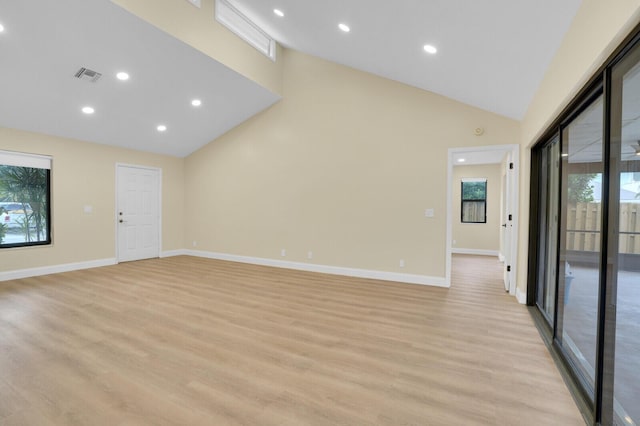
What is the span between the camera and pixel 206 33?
4.28 meters

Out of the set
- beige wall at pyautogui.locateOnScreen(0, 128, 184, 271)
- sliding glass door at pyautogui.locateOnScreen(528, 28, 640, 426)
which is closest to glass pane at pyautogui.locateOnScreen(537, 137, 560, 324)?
sliding glass door at pyautogui.locateOnScreen(528, 28, 640, 426)

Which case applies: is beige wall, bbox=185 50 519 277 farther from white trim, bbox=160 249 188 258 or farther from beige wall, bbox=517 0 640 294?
beige wall, bbox=517 0 640 294

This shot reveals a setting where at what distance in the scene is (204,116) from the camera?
5.91 m

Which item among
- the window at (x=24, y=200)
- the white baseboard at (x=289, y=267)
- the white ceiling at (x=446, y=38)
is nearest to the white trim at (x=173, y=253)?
the white baseboard at (x=289, y=267)

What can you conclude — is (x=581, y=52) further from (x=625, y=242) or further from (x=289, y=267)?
(x=289, y=267)

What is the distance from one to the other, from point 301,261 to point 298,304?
2.05 meters

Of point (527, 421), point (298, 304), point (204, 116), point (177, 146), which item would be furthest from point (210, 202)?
point (527, 421)

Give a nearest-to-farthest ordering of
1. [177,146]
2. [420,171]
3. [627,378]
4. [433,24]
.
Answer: [627,378]
[433,24]
[420,171]
[177,146]

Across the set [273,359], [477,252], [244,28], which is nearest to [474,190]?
[477,252]

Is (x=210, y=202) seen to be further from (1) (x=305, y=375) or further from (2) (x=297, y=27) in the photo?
(1) (x=305, y=375)

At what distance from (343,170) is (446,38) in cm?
276

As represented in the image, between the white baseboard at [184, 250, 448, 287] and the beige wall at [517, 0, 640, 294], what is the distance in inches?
95.7

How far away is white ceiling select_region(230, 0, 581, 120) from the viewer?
226 centimetres

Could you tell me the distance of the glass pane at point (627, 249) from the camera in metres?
1.40
